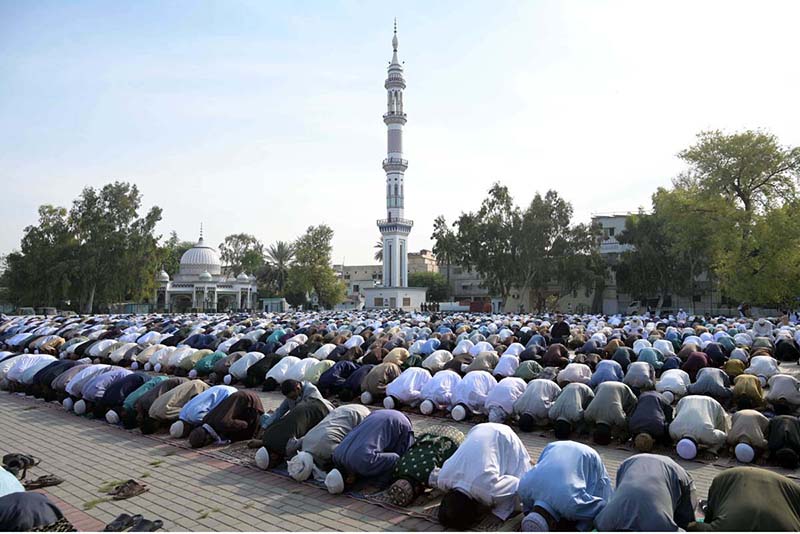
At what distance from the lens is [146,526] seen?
5.75 metres

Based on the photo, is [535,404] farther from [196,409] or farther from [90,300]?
[90,300]

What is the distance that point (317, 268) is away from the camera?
55.9m

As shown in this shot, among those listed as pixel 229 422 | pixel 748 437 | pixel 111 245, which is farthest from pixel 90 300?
pixel 748 437

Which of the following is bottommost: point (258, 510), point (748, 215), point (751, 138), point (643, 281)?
point (258, 510)

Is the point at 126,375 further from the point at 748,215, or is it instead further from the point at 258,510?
the point at 748,215

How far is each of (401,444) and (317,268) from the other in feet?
162

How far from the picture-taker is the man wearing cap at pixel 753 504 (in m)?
4.36

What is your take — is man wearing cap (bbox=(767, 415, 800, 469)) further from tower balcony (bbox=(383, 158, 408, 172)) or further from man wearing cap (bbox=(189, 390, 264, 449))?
tower balcony (bbox=(383, 158, 408, 172))

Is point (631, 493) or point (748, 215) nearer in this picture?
point (631, 493)

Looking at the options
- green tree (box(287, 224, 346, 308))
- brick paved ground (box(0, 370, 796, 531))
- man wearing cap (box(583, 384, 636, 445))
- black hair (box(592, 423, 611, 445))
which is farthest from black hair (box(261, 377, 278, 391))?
green tree (box(287, 224, 346, 308))

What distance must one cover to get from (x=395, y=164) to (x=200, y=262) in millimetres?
22067

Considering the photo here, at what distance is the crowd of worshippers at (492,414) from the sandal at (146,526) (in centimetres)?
179

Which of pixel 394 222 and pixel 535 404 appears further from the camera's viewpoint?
pixel 394 222

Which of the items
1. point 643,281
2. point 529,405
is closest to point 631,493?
point 529,405
